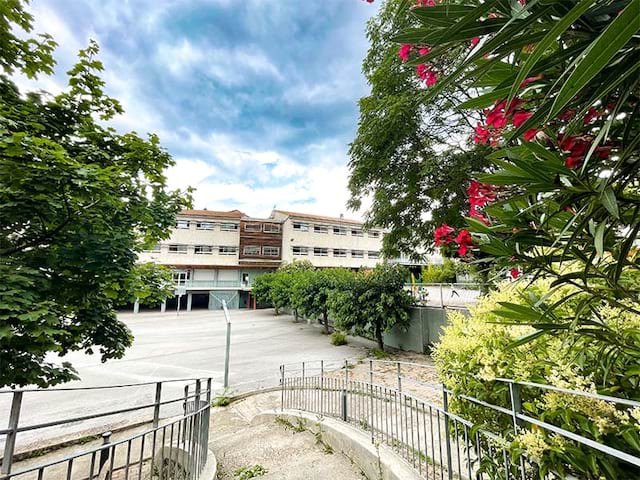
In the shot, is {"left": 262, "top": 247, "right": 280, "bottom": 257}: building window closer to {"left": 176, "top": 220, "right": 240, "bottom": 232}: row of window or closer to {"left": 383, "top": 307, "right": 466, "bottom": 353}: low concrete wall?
{"left": 176, "top": 220, "right": 240, "bottom": 232}: row of window

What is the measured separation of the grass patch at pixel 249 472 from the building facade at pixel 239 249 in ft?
72.9

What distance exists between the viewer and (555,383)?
124cm

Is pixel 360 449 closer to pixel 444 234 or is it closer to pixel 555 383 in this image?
pixel 555 383

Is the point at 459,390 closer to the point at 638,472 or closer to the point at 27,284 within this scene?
the point at 638,472

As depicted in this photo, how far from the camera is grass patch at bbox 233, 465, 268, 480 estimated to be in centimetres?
341

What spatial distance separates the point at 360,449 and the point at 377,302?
722 centimetres

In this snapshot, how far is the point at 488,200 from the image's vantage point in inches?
59.6

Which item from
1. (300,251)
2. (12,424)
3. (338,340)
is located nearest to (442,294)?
(338,340)

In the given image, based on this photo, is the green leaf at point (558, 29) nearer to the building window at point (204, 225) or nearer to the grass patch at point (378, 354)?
the grass patch at point (378, 354)

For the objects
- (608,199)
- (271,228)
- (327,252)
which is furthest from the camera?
(327,252)

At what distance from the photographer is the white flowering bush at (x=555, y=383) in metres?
1.12

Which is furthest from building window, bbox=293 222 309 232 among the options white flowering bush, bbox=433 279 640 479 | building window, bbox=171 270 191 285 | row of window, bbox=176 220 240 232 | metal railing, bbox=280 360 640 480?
white flowering bush, bbox=433 279 640 479

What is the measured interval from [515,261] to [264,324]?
18418 mm

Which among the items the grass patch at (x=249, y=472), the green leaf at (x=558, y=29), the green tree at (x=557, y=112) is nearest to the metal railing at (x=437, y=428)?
the green tree at (x=557, y=112)
